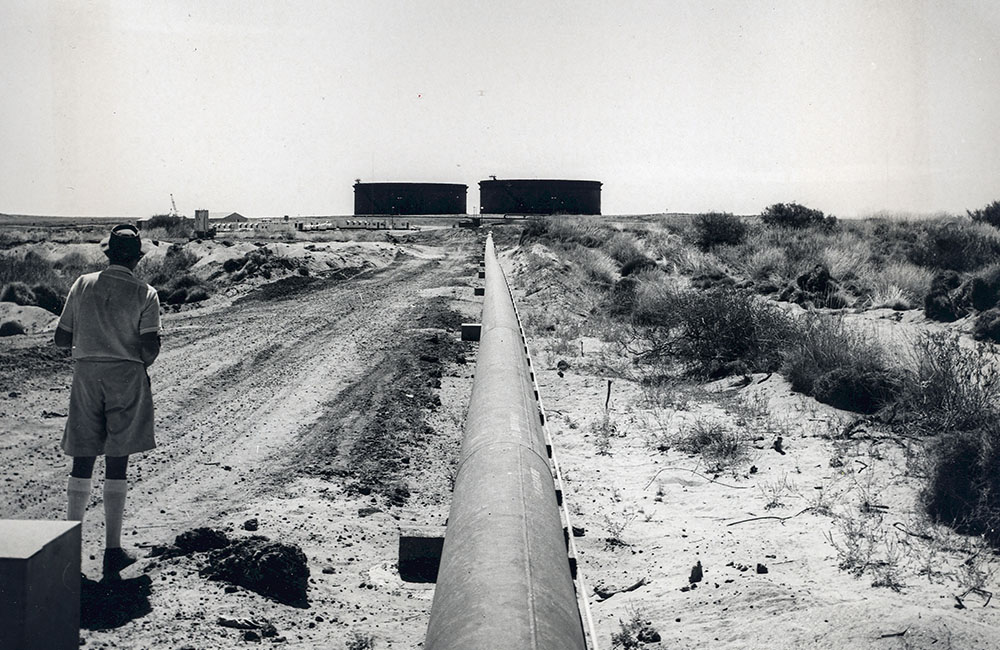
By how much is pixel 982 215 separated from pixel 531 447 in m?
37.2

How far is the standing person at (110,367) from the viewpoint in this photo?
4.93 metres

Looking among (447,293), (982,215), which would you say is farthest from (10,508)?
(982,215)

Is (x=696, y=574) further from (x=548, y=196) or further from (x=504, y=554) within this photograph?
(x=548, y=196)

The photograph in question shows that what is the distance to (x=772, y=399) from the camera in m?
9.55

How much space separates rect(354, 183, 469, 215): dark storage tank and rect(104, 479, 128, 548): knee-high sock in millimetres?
72787

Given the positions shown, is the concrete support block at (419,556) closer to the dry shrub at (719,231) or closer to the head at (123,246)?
the head at (123,246)

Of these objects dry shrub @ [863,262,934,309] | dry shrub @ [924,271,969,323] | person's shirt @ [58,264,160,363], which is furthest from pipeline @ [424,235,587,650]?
dry shrub @ [863,262,934,309]

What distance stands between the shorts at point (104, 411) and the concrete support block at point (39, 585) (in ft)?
5.61

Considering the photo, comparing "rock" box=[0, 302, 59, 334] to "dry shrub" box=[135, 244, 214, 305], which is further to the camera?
"dry shrub" box=[135, 244, 214, 305]

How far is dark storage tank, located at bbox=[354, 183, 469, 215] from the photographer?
253 ft

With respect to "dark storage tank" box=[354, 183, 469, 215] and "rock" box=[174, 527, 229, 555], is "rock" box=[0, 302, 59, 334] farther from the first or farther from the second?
"dark storage tank" box=[354, 183, 469, 215]

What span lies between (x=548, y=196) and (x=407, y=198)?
12.9m

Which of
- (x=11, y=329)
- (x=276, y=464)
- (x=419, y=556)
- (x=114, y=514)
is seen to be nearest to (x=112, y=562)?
(x=114, y=514)

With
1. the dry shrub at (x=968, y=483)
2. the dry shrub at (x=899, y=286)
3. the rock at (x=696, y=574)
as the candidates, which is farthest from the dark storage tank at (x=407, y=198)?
the rock at (x=696, y=574)
